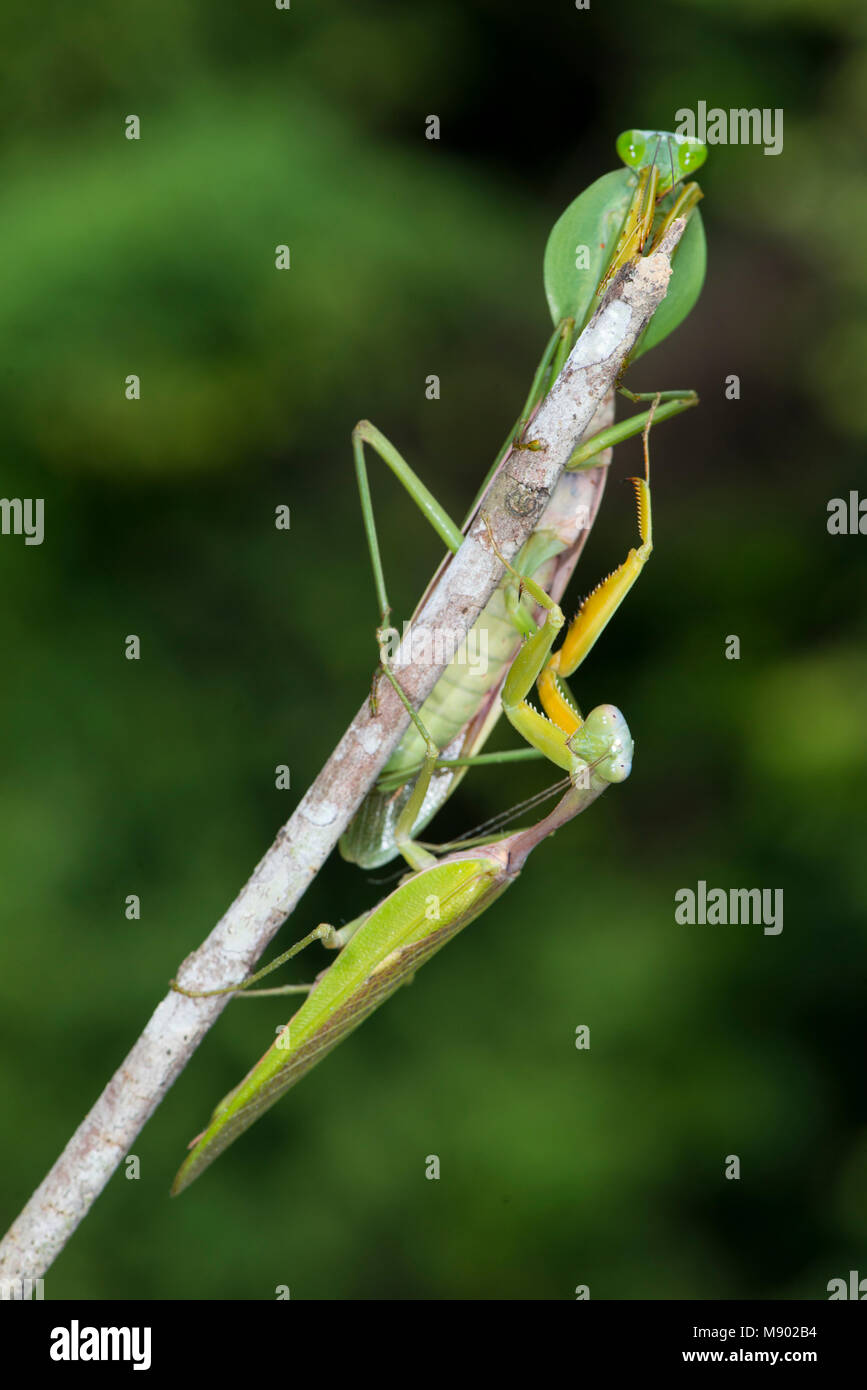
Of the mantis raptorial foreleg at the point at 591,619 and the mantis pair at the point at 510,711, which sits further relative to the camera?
the mantis raptorial foreleg at the point at 591,619

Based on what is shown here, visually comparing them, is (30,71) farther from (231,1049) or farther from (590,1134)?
(590,1134)

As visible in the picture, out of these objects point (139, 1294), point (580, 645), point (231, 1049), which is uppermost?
point (580, 645)

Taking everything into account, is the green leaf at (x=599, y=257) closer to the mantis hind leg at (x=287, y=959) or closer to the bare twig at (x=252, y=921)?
the bare twig at (x=252, y=921)

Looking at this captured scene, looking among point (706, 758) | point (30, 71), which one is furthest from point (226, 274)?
point (706, 758)

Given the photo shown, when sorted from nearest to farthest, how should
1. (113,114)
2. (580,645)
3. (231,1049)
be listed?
1. (580,645)
2. (113,114)
3. (231,1049)

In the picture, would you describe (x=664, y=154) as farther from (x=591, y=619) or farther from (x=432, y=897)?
(x=432, y=897)

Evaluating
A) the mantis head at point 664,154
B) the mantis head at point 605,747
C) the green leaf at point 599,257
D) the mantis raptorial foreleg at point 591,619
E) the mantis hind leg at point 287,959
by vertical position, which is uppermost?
the mantis head at point 664,154

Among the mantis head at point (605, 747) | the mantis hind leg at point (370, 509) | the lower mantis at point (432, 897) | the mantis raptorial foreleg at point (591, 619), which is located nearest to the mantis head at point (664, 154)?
the mantis raptorial foreleg at point (591, 619)

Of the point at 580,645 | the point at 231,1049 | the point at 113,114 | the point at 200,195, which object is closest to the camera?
the point at 580,645
